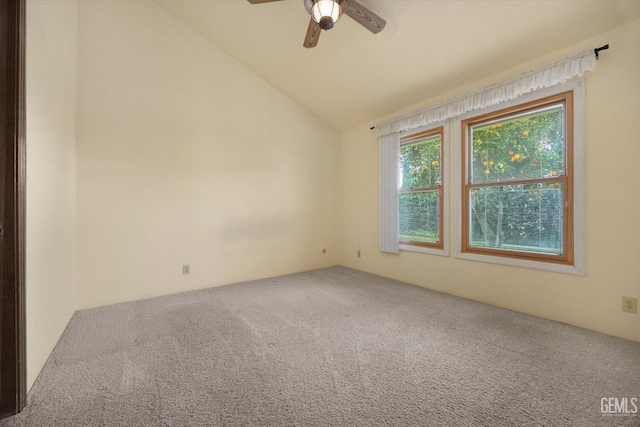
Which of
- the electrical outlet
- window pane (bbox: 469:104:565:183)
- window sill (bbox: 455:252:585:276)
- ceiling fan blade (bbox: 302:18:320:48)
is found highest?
ceiling fan blade (bbox: 302:18:320:48)

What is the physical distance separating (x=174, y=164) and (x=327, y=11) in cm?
249

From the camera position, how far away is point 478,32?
7.80 feet

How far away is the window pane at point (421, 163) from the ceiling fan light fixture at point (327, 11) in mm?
2189

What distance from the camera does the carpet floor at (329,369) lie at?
131 centimetres

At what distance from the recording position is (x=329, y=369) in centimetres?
168

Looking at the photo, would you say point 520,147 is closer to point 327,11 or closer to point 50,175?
point 327,11

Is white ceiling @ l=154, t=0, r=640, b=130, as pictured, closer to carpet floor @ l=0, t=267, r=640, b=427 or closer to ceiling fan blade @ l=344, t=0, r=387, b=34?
ceiling fan blade @ l=344, t=0, r=387, b=34

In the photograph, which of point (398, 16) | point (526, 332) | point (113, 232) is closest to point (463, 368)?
point (526, 332)

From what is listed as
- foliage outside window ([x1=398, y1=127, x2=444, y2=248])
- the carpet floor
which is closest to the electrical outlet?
the carpet floor

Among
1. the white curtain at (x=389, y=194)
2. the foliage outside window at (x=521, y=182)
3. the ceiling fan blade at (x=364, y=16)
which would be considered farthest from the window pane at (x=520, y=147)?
the ceiling fan blade at (x=364, y=16)

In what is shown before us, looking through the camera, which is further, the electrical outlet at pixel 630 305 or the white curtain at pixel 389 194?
the white curtain at pixel 389 194

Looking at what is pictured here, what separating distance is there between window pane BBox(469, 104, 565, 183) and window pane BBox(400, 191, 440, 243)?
585 millimetres

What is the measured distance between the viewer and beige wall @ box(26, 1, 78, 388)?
1.59 m

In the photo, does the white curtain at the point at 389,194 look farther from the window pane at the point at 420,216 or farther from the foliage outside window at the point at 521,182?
the foliage outside window at the point at 521,182
